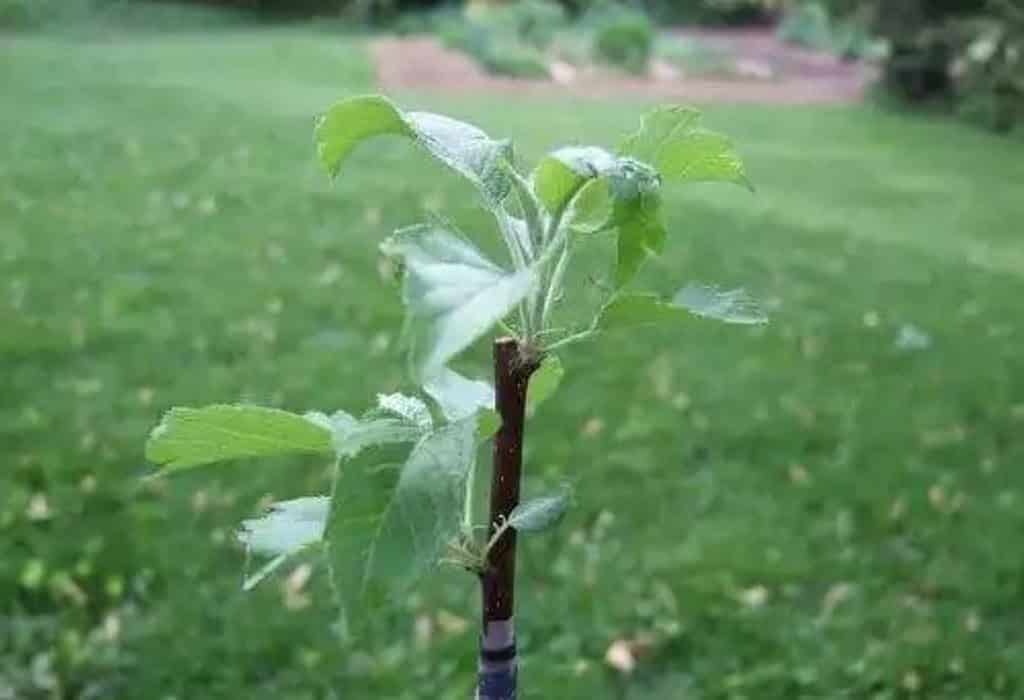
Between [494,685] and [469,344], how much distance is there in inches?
5.7

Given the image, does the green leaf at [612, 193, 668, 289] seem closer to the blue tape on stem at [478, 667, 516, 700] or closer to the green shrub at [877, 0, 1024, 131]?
the blue tape on stem at [478, 667, 516, 700]

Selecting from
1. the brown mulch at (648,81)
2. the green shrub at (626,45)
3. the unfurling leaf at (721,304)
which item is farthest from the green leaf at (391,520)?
the green shrub at (626,45)

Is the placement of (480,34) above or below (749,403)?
below

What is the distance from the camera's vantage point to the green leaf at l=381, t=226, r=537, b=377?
0.39 metres

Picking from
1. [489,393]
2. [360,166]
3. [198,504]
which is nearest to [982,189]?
[360,166]

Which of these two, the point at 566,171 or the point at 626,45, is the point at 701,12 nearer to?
the point at 626,45

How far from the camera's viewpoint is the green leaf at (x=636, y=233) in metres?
0.46

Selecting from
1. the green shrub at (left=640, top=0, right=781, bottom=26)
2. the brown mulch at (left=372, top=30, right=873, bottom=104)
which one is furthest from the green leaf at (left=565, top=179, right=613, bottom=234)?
the green shrub at (left=640, top=0, right=781, bottom=26)

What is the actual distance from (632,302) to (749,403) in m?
3.30

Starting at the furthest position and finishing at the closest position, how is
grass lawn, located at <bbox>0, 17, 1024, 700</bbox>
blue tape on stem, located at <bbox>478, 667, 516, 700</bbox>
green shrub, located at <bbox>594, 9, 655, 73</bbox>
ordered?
green shrub, located at <bbox>594, 9, 655, 73</bbox>
grass lawn, located at <bbox>0, 17, 1024, 700</bbox>
blue tape on stem, located at <bbox>478, 667, 516, 700</bbox>

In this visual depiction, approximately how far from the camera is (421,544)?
46 centimetres

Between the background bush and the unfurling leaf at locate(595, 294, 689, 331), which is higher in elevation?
the unfurling leaf at locate(595, 294, 689, 331)

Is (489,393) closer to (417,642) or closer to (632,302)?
(632,302)

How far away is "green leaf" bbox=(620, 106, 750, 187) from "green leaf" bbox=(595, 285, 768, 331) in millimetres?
40
